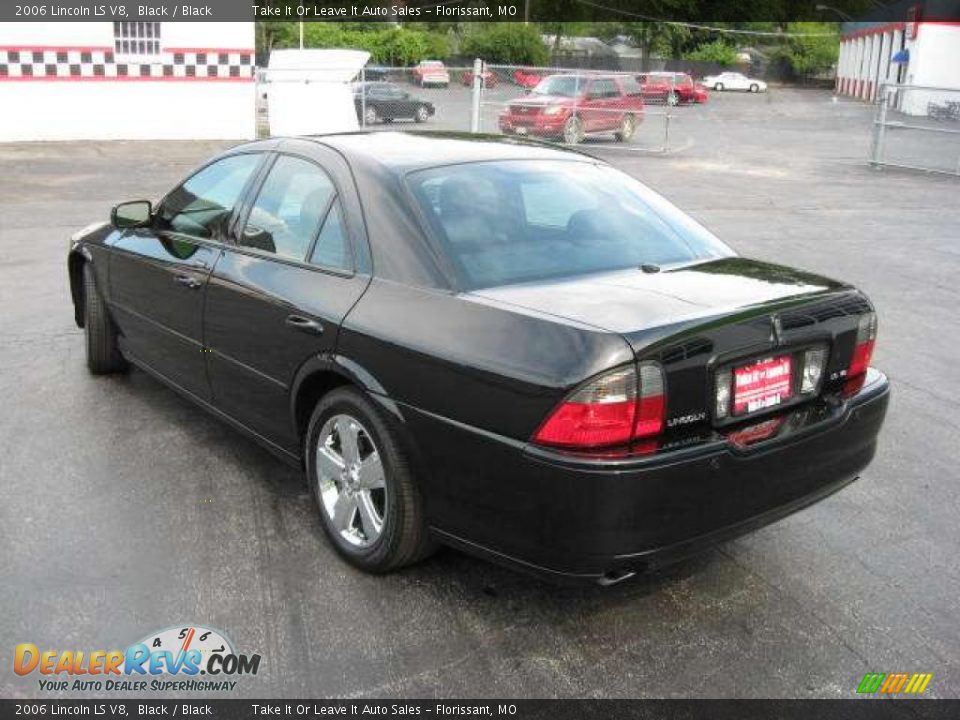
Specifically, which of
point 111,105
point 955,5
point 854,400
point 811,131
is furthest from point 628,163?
point 955,5

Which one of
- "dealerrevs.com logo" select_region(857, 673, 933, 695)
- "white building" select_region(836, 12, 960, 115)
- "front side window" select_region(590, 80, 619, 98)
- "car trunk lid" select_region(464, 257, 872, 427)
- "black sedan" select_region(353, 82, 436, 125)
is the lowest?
"dealerrevs.com logo" select_region(857, 673, 933, 695)

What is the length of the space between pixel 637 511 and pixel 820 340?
92 centimetres

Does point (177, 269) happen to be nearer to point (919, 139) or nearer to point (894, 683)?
point (894, 683)

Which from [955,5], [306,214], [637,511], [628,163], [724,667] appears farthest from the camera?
[955,5]

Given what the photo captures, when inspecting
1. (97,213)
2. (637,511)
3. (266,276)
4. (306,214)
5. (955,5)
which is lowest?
(97,213)

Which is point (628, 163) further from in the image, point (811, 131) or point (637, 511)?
point (637, 511)

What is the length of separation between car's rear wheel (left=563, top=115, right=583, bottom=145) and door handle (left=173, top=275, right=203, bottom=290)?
17171mm

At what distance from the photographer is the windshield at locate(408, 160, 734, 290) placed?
10.9ft

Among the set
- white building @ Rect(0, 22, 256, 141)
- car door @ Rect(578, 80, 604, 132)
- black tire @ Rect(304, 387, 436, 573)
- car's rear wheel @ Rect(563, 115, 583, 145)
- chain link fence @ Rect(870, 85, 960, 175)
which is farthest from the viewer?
car door @ Rect(578, 80, 604, 132)

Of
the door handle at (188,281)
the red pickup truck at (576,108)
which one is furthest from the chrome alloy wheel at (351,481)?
the red pickup truck at (576,108)

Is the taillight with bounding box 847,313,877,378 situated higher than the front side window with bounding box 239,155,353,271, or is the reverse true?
the front side window with bounding box 239,155,353,271

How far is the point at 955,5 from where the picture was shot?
39.6m

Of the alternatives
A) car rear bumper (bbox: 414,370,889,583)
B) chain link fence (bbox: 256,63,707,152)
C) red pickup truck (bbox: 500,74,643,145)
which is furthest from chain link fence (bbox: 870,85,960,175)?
car rear bumper (bbox: 414,370,889,583)

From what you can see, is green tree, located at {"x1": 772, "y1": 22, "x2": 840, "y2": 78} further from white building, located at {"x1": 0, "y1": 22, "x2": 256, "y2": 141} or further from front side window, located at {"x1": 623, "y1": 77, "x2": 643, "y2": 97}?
white building, located at {"x1": 0, "y1": 22, "x2": 256, "y2": 141}
